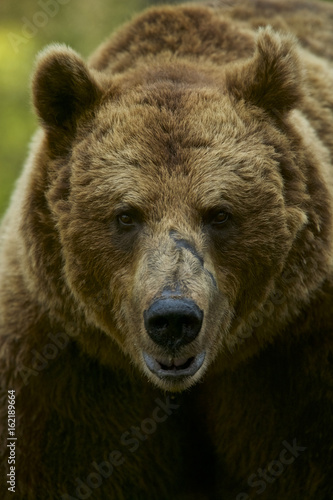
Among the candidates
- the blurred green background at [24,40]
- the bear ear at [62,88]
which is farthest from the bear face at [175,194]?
the blurred green background at [24,40]

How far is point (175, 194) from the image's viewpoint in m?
5.09

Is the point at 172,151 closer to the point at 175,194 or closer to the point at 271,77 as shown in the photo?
the point at 175,194

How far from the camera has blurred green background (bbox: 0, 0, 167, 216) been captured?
46.8 feet

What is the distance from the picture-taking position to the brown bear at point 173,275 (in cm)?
513

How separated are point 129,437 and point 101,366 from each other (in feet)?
1.96

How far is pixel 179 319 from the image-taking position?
181 inches

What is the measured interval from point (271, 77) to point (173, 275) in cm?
166

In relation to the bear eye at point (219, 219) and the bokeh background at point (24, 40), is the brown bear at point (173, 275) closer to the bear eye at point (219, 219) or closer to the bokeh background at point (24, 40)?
the bear eye at point (219, 219)

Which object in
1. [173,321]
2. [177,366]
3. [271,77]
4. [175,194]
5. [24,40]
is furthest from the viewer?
[24,40]

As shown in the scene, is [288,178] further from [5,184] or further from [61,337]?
[5,184]

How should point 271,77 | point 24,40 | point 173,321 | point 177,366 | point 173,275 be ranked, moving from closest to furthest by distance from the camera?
point 173,321 < point 173,275 < point 177,366 < point 271,77 < point 24,40

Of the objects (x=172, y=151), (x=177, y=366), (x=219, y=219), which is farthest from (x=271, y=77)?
(x=177, y=366)

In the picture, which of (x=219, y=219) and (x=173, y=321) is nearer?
(x=173, y=321)

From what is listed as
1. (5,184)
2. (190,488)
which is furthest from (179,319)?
(5,184)
